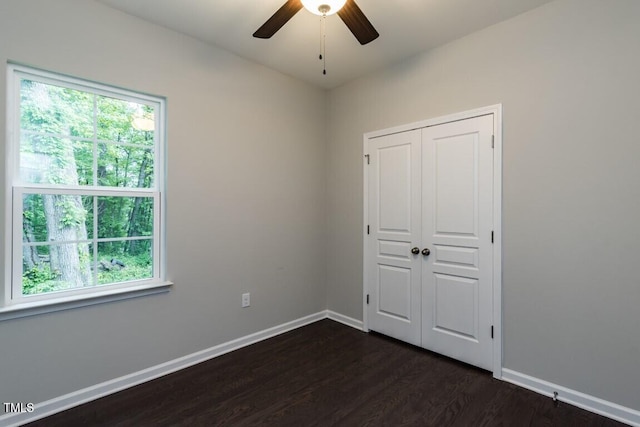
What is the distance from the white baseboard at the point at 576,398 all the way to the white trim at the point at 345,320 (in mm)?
1394

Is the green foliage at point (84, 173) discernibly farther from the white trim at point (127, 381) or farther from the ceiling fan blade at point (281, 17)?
the ceiling fan blade at point (281, 17)

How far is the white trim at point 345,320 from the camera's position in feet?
11.0

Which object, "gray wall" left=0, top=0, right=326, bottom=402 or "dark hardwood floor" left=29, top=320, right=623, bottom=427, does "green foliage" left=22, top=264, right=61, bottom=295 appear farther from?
"dark hardwood floor" left=29, top=320, right=623, bottom=427

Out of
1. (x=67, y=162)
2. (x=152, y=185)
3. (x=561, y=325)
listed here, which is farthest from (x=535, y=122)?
(x=67, y=162)

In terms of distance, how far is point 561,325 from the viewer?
212 cm

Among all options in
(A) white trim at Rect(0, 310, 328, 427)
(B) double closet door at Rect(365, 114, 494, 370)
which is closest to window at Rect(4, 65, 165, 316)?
(A) white trim at Rect(0, 310, 328, 427)

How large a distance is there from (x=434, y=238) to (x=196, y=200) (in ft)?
6.82

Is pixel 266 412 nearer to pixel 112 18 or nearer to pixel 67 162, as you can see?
pixel 67 162

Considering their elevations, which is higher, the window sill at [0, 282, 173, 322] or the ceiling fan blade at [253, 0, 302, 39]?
the ceiling fan blade at [253, 0, 302, 39]

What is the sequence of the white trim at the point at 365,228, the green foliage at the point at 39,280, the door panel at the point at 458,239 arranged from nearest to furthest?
the green foliage at the point at 39,280, the door panel at the point at 458,239, the white trim at the point at 365,228

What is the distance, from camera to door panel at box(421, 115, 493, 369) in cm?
246

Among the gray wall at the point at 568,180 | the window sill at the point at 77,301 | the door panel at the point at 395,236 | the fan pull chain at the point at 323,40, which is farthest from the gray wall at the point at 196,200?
the gray wall at the point at 568,180

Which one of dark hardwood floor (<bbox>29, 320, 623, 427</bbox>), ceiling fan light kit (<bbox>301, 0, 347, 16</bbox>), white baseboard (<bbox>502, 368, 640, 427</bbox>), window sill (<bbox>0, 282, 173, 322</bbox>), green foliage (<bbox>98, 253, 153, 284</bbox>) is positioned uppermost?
ceiling fan light kit (<bbox>301, 0, 347, 16</bbox>)

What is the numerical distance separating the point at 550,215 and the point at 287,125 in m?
2.45
